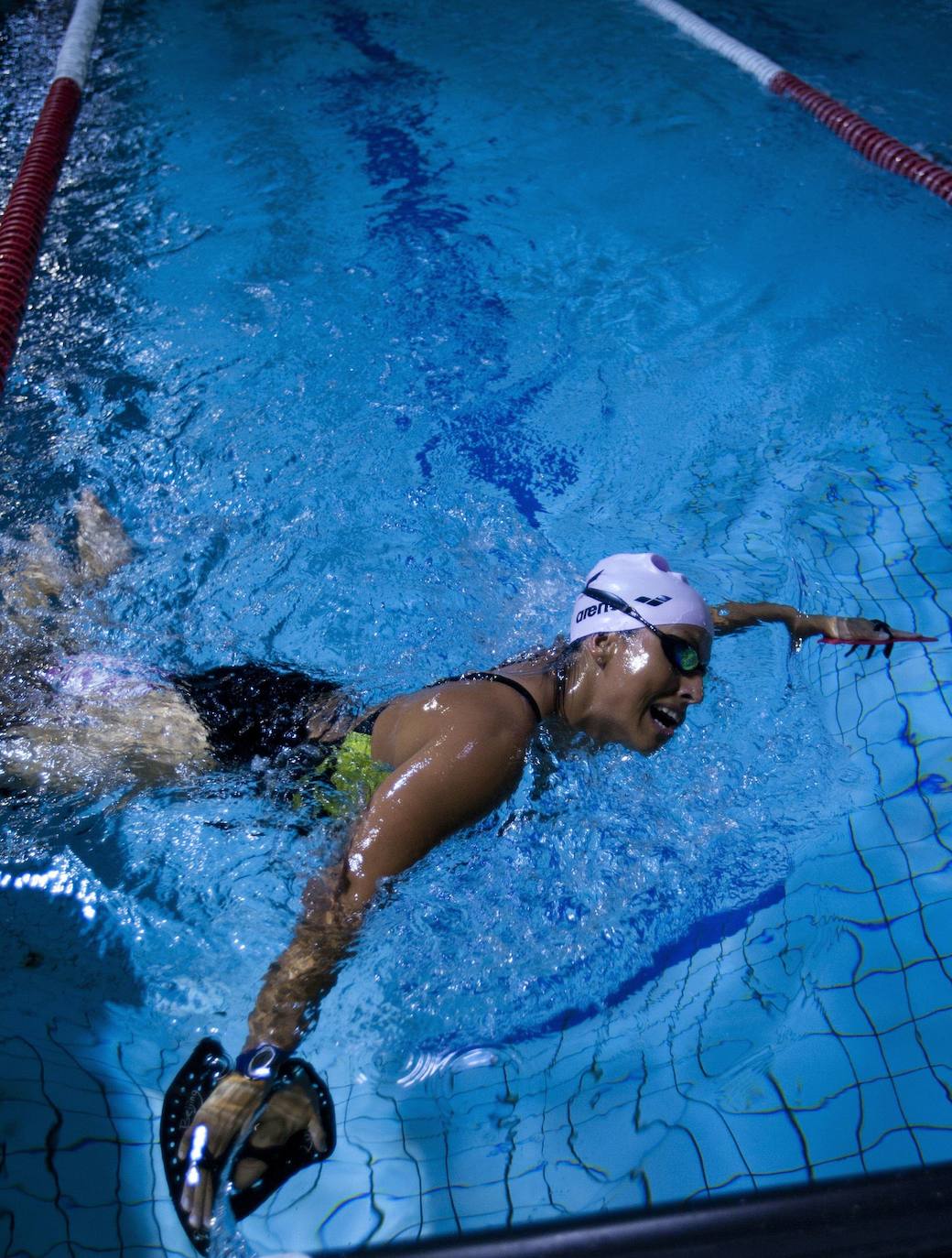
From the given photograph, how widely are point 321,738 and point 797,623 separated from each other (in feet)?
5.38

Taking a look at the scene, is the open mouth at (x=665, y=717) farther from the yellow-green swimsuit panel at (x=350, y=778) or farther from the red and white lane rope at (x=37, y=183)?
the red and white lane rope at (x=37, y=183)

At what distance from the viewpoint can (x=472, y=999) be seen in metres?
2.59

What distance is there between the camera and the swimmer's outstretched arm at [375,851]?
73.9 inches

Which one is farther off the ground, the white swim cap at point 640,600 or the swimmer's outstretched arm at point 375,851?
the white swim cap at point 640,600

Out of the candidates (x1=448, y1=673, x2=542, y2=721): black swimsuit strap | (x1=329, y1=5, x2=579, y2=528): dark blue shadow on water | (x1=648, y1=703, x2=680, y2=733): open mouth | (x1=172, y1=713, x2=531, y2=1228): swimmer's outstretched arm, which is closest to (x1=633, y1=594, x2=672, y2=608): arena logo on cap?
(x1=648, y1=703, x2=680, y2=733): open mouth

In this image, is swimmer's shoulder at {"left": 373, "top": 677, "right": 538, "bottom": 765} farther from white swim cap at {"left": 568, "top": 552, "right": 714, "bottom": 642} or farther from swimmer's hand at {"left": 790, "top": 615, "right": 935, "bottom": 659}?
swimmer's hand at {"left": 790, "top": 615, "right": 935, "bottom": 659}

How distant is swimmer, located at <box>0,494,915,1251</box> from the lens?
68.5 inches

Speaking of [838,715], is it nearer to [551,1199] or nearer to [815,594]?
[815,594]

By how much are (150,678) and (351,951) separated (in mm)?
1261

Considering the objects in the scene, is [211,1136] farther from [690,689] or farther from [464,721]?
[690,689]

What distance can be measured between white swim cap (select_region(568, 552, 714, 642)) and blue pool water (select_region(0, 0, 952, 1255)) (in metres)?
0.45

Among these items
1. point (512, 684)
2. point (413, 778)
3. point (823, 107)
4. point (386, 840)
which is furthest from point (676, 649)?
point (823, 107)

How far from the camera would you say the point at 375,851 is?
2051 mm

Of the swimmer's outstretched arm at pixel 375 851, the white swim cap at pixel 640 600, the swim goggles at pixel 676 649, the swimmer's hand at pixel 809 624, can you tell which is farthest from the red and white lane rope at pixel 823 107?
the swimmer's outstretched arm at pixel 375 851
